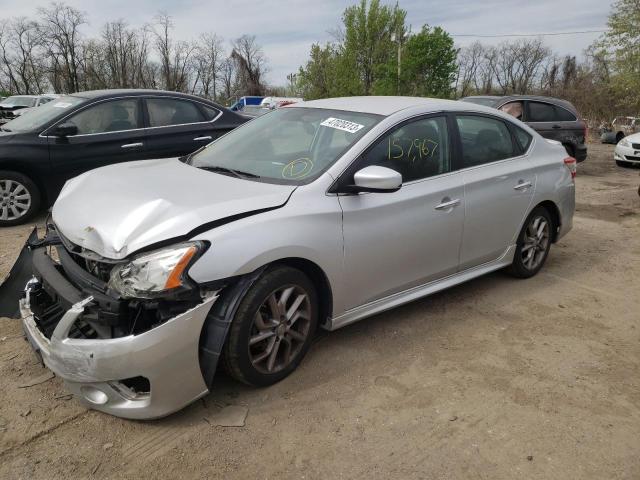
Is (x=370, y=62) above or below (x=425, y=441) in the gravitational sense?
above

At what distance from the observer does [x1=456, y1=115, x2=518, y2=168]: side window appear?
12.9 feet

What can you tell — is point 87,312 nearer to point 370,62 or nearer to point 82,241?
point 82,241

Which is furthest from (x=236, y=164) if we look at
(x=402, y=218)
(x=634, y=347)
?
(x=634, y=347)

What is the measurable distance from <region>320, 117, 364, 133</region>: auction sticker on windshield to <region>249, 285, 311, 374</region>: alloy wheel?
1152 millimetres

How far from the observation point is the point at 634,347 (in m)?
3.60

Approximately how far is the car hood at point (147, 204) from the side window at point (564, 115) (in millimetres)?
9771

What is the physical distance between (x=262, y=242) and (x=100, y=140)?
4.40 m

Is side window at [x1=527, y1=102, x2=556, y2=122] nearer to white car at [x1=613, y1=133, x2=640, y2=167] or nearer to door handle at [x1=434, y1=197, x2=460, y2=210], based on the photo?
white car at [x1=613, y1=133, x2=640, y2=167]

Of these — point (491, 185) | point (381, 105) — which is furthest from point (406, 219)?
point (491, 185)

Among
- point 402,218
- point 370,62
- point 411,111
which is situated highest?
point 370,62

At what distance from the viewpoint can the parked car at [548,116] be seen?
10483 mm

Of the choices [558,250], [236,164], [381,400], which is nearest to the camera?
[381,400]

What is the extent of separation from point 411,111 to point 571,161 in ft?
7.16

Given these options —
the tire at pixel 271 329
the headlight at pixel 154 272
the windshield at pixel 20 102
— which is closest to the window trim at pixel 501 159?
the tire at pixel 271 329
